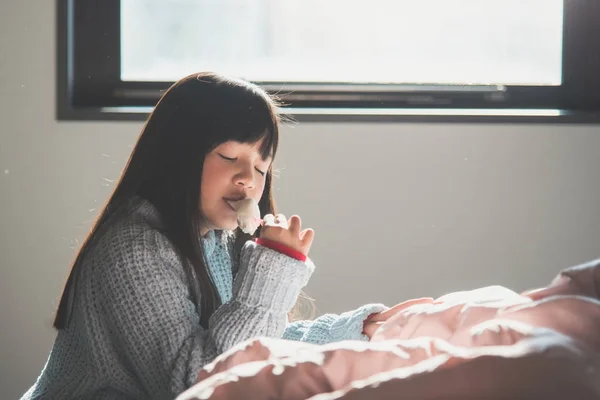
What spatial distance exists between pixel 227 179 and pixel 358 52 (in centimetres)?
94

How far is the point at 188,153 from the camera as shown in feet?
3.79

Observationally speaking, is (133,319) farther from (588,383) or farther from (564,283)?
(588,383)

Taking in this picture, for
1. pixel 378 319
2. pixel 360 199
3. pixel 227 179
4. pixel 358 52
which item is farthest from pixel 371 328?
pixel 358 52

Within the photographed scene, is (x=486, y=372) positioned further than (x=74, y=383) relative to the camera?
No

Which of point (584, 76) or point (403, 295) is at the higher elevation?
point (584, 76)

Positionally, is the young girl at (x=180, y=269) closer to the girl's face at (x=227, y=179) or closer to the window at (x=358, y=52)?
the girl's face at (x=227, y=179)

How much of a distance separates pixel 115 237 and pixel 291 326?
329 mm

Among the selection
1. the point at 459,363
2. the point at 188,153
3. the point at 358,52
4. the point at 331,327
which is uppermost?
the point at 358,52

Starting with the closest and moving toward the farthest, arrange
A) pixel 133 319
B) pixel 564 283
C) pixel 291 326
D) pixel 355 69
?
pixel 564 283
pixel 133 319
pixel 291 326
pixel 355 69

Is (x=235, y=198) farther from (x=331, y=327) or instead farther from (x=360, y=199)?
(x=360, y=199)

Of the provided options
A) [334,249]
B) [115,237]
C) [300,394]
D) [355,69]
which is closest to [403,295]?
[334,249]

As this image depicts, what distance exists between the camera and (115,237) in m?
1.07

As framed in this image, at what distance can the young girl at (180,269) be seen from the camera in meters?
1.02

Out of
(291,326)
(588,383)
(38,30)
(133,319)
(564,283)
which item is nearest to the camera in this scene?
(588,383)
